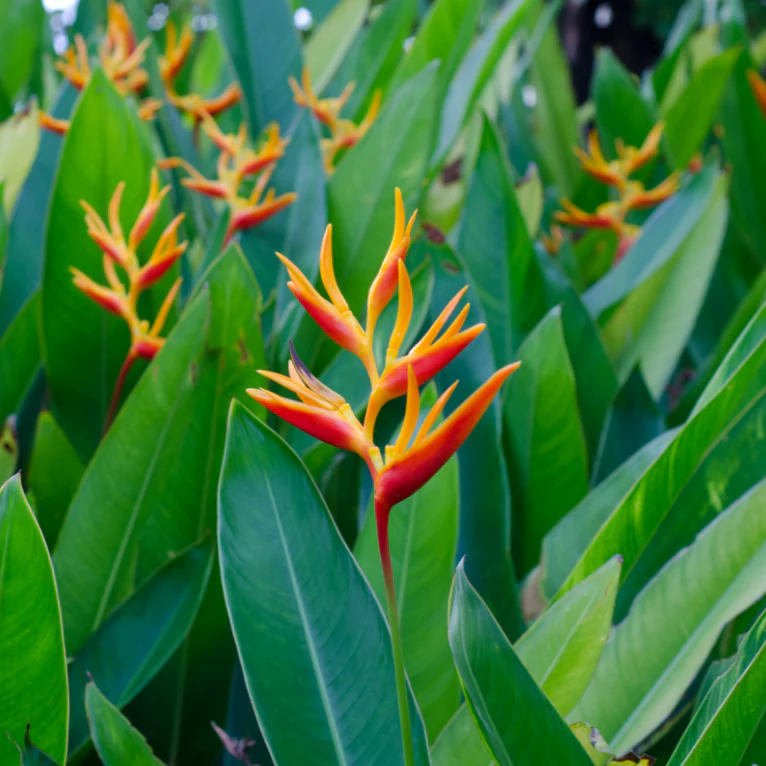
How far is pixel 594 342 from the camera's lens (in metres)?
0.86

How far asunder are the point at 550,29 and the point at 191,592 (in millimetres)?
1469

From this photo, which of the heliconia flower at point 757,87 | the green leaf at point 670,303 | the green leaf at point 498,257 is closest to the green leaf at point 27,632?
the green leaf at point 498,257

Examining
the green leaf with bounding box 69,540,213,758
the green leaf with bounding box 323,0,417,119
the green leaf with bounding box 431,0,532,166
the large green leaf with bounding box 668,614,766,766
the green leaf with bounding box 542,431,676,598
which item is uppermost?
the green leaf with bounding box 323,0,417,119

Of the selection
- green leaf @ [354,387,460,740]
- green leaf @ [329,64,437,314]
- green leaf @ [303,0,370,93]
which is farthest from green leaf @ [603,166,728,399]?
green leaf @ [303,0,370,93]

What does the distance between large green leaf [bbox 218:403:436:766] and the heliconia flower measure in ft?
3.76

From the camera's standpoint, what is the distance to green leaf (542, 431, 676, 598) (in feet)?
2.12

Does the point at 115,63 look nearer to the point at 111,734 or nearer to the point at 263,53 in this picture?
the point at 263,53

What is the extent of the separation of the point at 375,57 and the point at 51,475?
92 cm

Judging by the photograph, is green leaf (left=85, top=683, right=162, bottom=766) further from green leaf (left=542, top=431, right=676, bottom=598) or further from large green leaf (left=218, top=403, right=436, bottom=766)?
green leaf (left=542, top=431, right=676, bottom=598)

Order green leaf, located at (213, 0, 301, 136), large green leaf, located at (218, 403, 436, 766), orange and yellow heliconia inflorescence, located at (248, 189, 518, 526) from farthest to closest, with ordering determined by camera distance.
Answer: green leaf, located at (213, 0, 301, 136) < large green leaf, located at (218, 403, 436, 766) < orange and yellow heliconia inflorescence, located at (248, 189, 518, 526)

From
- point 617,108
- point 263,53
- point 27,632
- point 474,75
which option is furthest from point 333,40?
point 27,632

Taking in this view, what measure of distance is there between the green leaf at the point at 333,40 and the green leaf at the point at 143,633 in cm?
92

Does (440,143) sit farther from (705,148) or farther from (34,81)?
(705,148)

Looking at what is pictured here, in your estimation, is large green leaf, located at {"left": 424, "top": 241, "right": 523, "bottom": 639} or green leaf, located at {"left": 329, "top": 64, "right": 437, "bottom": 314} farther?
green leaf, located at {"left": 329, "top": 64, "right": 437, "bottom": 314}
